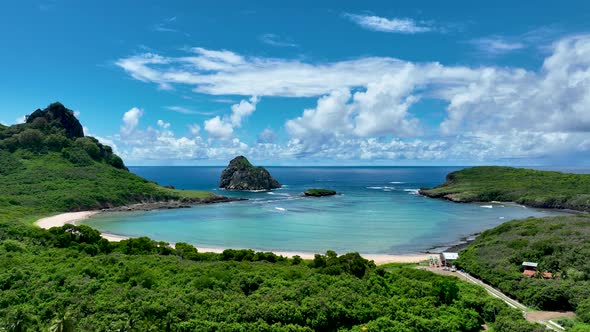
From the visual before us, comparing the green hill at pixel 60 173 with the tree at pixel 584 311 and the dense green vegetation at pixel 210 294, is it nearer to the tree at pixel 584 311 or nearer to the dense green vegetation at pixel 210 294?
the dense green vegetation at pixel 210 294

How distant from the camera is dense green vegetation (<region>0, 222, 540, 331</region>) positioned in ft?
81.9

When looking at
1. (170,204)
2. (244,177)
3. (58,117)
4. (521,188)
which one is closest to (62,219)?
(170,204)

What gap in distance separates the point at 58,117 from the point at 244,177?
8076 centimetres

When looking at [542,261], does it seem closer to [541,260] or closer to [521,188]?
[541,260]

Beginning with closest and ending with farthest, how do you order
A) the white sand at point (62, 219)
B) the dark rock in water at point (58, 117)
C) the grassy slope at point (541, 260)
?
1. the grassy slope at point (541, 260)
2. the white sand at point (62, 219)
3. the dark rock in water at point (58, 117)

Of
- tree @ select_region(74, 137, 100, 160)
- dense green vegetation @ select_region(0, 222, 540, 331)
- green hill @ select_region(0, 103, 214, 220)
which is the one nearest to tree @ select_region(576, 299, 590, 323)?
dense green vegetation @ select_region(0, 222, 540, 331)

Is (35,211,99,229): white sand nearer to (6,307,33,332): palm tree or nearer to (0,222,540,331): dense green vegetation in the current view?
(0,222,540,331): dense green vegetation

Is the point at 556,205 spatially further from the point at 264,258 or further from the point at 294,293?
the point at 294,293

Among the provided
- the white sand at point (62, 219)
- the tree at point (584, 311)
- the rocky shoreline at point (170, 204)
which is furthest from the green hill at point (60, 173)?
the tree at point (584, 311)

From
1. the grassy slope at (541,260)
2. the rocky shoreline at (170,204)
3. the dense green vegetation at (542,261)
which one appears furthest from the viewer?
the rocky shoreline at (170,204)

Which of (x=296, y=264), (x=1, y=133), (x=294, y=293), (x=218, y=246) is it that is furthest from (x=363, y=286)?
(x=1, y=133)

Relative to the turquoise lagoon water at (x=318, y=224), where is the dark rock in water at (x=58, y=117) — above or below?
above

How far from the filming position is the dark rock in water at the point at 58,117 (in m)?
152

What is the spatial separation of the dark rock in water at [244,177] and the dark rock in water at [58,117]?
2698 inches
